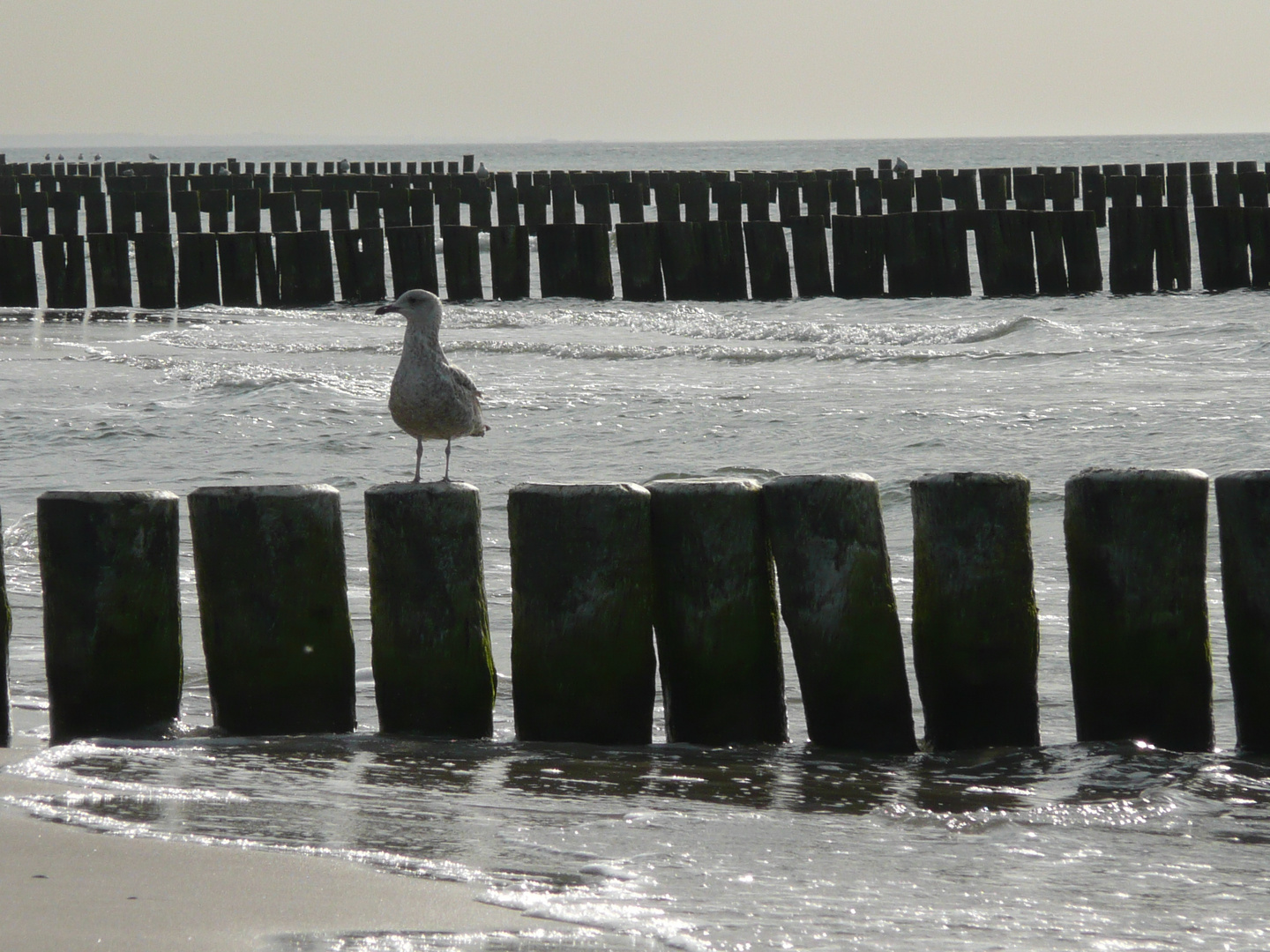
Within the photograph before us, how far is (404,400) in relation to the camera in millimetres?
5766

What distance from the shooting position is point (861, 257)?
18953 millimetres

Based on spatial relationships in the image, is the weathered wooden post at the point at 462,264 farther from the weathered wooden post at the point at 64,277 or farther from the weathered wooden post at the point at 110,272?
the weathered wooden post at the point at 64,277

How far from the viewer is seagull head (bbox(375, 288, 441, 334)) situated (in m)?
5.85

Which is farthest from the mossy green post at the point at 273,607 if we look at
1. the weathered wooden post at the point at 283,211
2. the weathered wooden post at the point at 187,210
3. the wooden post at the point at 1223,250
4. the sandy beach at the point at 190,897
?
the weathered wooden post at the point at 283,211

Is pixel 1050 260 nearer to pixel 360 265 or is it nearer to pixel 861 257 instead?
pixel 861 257

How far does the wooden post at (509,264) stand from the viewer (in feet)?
62.8

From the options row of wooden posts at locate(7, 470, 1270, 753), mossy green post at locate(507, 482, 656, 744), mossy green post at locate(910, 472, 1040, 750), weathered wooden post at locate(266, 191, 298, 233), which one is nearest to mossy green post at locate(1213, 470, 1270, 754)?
row of wooden posts at locate(7, 470, 1270, 753)

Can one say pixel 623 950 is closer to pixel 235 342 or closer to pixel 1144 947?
pixel 1144 947

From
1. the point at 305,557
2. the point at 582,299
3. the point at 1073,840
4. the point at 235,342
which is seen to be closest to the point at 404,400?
the point at 305,557

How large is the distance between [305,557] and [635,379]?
7.84 metres

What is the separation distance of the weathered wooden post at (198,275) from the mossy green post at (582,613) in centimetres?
1486

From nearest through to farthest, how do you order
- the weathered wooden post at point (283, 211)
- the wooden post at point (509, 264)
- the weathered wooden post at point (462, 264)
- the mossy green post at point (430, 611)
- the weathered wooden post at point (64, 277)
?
1. the mossy green post at point (430, 611)
2. the weathered wooden post at point (64, 277)
3. the weathered wooden post at point (462, 264)
4. the wooden post at point (509, 264)
5. the weathered wooden post at point (283, 211)

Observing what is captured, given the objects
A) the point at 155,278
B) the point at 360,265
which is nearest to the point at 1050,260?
the point at 360,265

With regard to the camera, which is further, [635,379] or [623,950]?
[635,379]
